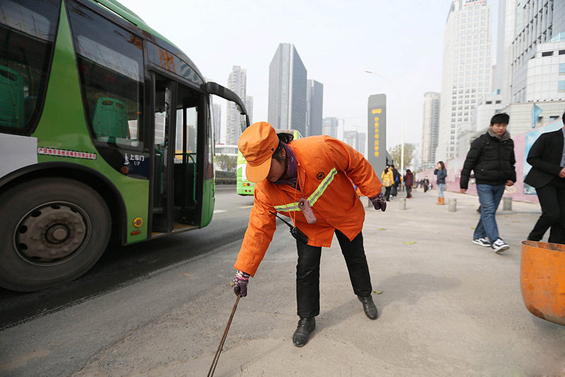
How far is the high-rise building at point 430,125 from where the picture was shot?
526ft

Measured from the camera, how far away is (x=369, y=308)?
230 centimetres

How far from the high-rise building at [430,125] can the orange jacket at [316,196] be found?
176 meters

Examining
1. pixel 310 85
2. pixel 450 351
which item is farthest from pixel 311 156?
pixel 310 85

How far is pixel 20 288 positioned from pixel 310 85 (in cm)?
15544

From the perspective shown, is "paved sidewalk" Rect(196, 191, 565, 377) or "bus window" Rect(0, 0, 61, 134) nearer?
"paved sidewalk" Rect(196, 191, 565, 377)

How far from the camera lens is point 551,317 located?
1.84m

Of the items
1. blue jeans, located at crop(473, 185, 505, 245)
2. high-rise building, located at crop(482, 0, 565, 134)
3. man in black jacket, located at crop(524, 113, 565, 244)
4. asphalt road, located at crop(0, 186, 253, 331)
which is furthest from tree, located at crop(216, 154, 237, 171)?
man in black jacket, located at crop(524, 113, 565, 244)

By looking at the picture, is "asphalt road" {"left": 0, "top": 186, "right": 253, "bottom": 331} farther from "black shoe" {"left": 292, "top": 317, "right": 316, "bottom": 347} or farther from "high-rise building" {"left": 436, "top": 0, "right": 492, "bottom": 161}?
"high-rise building" {"left": 436, "top": 0, "right": 492, "bottom": 161}

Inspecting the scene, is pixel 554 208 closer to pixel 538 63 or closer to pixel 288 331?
pixel 288 331

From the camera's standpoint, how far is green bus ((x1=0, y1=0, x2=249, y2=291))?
2539 millimetres

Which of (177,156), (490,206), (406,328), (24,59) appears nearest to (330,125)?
(177,156)

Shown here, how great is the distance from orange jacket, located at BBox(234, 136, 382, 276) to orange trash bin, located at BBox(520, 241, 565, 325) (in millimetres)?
1081

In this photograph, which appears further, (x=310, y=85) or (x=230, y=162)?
(x=310, y=85)

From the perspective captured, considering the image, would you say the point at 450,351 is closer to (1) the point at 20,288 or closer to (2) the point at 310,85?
(1) the point at 20,288
